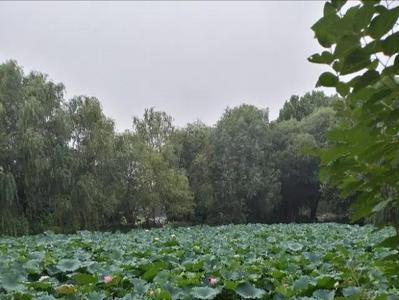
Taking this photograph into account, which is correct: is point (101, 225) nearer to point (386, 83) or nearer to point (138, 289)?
point (138, 289)

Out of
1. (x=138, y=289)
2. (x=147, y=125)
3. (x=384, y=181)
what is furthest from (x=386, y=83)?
(x=147, y=125)

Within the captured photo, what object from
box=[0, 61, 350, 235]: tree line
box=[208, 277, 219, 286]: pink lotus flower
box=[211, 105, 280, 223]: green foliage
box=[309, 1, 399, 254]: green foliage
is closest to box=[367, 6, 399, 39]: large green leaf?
box=[309, 1, 399, 254]: green foliage

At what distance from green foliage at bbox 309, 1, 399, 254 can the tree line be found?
9.67 m

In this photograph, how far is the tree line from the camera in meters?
16.4

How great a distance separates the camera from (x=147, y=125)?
27.5m

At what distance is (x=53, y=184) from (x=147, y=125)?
11.0 meters

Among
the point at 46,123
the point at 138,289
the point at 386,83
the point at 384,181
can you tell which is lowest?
the point at 138,289

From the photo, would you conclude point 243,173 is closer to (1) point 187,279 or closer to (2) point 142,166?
(2) point 142,166

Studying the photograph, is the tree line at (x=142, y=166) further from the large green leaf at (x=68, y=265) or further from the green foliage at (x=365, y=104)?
the green foliage at (x=365, y=104)

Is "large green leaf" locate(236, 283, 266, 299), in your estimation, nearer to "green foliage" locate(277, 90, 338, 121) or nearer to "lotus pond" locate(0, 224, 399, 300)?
"lotus pond" locate(0, 224, 399, 300)

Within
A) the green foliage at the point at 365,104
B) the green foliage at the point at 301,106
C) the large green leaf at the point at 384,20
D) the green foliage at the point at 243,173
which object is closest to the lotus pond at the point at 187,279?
the green foliage at the point at 365,104

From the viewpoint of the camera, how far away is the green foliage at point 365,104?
0.70 metres

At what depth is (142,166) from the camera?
76.9 feet

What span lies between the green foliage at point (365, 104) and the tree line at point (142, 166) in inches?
381
